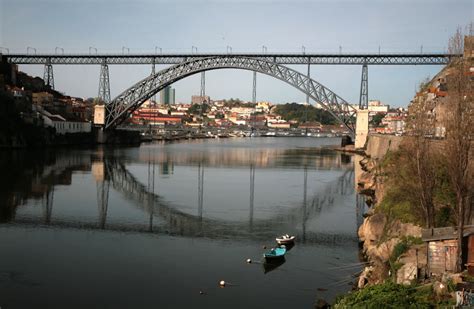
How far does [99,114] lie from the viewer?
50.0 meters

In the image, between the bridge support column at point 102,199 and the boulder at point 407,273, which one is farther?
the bridge support column at point 102,199

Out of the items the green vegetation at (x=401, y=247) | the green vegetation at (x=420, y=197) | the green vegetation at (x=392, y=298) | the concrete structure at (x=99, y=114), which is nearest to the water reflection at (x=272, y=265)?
the green vegetation at (x=401, y=247)

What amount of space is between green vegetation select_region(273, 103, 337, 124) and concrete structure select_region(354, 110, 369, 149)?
67361mm

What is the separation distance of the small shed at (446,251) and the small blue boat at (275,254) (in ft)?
11.5

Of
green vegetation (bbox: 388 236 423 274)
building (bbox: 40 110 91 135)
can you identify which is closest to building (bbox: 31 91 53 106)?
building (bbox: 40 110 91 135)

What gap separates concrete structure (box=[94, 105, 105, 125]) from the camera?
4959 centimetres

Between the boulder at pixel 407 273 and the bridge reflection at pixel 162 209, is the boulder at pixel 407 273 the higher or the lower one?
the higher one

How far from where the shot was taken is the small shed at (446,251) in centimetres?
795

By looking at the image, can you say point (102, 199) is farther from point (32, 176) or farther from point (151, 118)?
point (151, 118)

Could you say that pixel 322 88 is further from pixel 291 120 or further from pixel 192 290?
pixel 291 120

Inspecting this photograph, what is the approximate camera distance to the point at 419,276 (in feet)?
26.2

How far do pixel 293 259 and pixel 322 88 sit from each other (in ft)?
111

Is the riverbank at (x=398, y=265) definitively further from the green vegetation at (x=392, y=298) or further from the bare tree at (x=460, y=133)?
the bare tree at (x=460, y=133)

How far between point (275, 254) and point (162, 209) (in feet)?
21.0
